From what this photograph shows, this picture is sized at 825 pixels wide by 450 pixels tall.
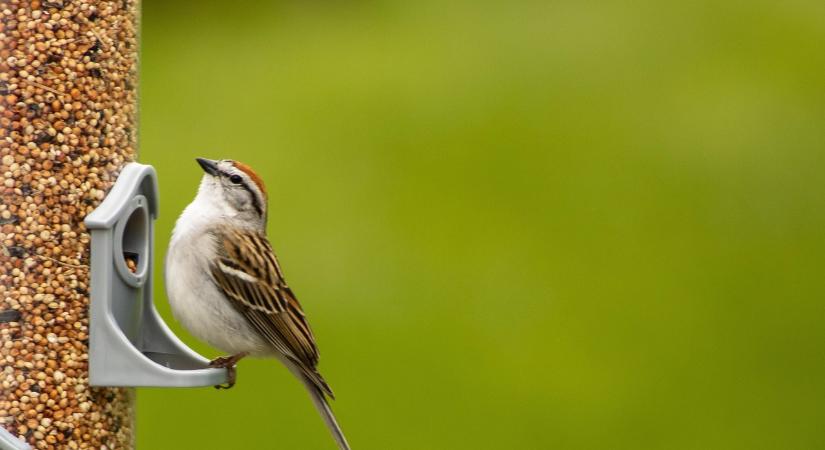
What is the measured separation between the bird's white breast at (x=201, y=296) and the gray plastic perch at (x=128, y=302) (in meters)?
0.11

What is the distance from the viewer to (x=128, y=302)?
3.38m

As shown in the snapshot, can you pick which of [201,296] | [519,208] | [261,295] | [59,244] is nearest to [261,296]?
[261,295]

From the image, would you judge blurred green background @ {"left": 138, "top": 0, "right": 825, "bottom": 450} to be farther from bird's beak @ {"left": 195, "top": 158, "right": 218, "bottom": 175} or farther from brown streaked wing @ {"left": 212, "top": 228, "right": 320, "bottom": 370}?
bird's beak @ {"left": 195, "top": 158, "right": 218, "bottom": 175}

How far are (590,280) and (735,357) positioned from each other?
2.31 ft

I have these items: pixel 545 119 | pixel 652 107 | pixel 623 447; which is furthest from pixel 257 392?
pixel 652 107

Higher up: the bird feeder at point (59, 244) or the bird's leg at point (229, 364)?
the bird feeder at point (59, 244)

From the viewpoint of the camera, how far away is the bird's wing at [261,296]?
3.76 metres

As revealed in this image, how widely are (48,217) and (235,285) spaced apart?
63 cm

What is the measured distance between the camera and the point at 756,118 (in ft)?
24.3

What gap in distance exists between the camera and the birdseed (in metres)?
3.24

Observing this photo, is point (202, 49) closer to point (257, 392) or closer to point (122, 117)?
point (257, 392)

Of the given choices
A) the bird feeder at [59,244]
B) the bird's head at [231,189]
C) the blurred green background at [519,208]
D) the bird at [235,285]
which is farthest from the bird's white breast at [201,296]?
the blurred green background at [519,208]

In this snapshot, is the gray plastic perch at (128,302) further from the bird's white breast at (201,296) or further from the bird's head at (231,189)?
the bird's head at (231,189)

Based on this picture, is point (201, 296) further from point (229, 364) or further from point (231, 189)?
point (231, 189)
